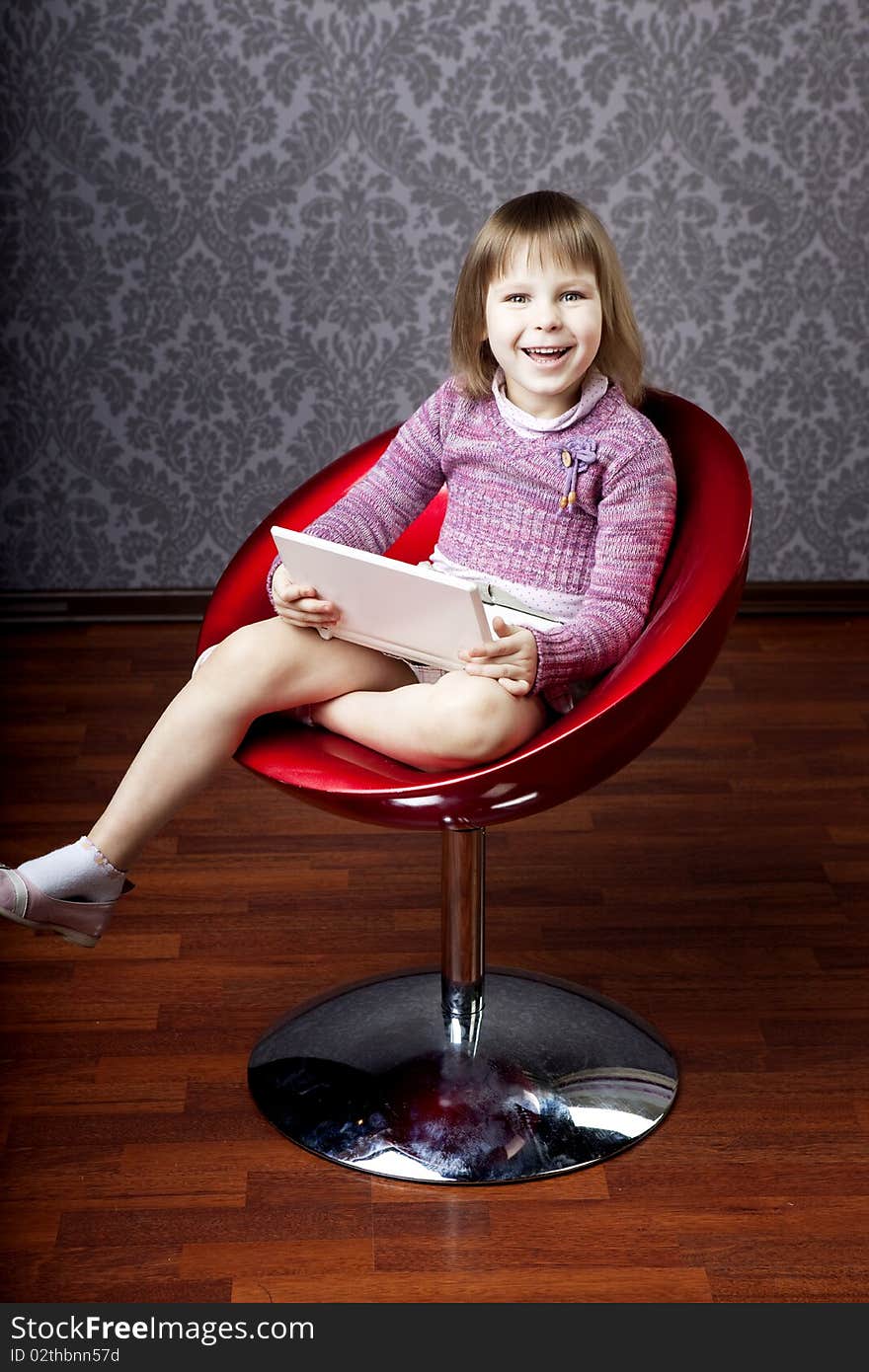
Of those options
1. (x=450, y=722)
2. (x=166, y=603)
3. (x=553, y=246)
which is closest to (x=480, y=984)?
(x=450, y=722)

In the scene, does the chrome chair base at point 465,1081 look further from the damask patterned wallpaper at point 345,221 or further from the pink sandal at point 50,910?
the damask patterned wallpaper at point 345,221

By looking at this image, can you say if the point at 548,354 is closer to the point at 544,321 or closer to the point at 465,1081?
the point at 544,321

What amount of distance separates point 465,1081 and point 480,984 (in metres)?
0.12

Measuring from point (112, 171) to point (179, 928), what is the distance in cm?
152

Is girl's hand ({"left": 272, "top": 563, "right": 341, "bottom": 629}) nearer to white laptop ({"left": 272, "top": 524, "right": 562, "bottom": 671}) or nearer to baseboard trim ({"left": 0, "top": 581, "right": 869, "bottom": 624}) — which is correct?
white laptop ({"left": 272, "top": 524, "right": 562, "bottom": 671})

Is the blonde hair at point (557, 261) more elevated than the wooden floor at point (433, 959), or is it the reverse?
the blonde hair at point (557, 261)

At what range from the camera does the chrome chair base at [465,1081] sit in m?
1.66

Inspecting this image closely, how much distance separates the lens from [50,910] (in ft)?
5.43

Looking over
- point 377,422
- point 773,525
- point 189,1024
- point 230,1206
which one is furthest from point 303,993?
point 773,525

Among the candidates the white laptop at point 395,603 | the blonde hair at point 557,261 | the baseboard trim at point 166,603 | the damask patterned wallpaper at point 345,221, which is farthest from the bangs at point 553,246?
the baseboard trim at point 166,603

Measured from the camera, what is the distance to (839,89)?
116 inches

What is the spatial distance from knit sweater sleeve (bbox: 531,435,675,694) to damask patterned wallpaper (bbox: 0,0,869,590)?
4.76ft

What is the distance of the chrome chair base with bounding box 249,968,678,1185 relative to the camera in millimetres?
1659

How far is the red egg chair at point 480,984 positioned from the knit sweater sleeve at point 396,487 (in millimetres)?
108
